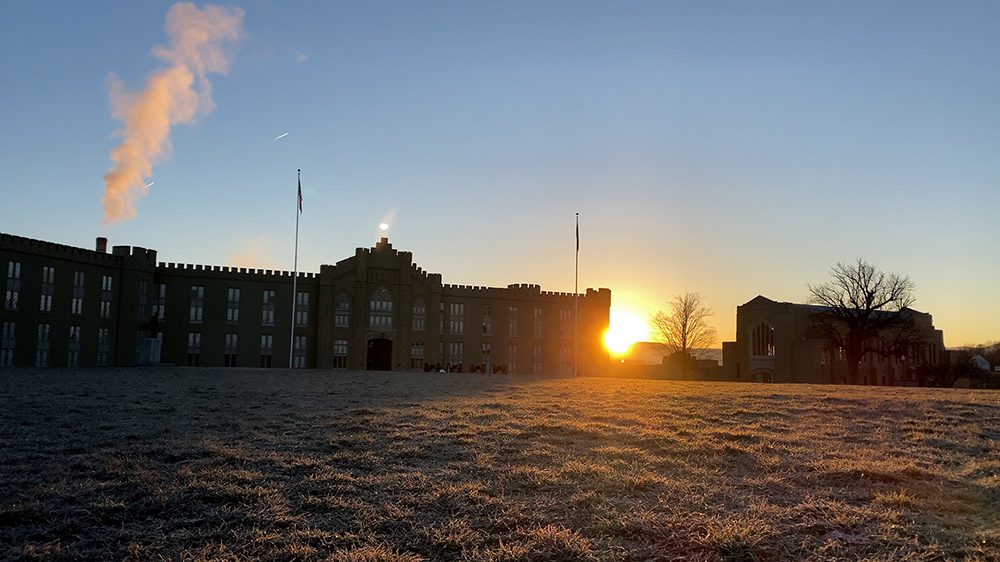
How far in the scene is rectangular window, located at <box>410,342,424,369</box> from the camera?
75.0 meters

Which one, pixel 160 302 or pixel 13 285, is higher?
pixel 13 285

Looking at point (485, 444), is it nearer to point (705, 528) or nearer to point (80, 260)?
point (705, 528)

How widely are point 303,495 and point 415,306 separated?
2649 inches

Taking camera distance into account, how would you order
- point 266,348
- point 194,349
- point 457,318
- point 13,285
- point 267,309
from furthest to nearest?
point 457,318
point 267,309
point 266,348
point 194,349
point 13,285

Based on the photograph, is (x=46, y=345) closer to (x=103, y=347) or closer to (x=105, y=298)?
(x=103, y=347)

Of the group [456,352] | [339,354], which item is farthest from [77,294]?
[456,352]

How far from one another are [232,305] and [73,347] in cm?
1444

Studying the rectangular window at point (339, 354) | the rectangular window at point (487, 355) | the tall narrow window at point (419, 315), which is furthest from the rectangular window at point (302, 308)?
the rectangular window at point (487, 355)

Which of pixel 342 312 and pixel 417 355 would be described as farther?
pixel 417 355

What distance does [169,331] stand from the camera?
69125 mm

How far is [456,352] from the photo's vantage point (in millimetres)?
80125

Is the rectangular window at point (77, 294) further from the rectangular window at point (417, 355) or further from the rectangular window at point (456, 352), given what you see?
the rectangular window at point (456, 352)

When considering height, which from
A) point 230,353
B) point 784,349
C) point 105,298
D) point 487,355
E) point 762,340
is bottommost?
point 230,353

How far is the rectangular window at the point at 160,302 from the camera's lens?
68.7m
